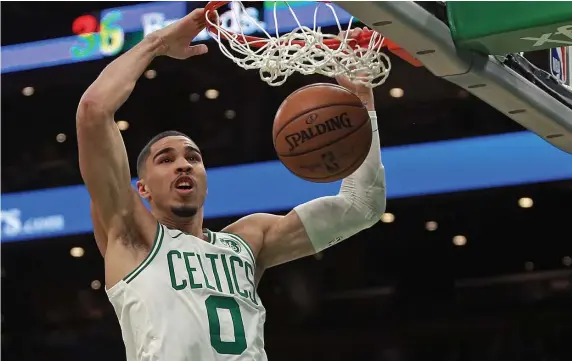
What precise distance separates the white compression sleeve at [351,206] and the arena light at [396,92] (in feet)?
12.2

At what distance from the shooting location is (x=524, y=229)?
22.8 feet

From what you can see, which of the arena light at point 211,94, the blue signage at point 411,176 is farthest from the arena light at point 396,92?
the arena light at point 211,94

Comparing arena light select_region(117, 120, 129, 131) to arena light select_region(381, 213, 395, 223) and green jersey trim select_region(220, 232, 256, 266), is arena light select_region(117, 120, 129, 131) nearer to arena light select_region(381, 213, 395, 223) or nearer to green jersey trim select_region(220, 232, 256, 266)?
arena light select_region(381, 213, 395, 223)

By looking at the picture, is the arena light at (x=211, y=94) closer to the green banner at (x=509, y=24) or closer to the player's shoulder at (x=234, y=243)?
the player's shoulder at (x=234, y=243)

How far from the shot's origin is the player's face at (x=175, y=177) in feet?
10.3

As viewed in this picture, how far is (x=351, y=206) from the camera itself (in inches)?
131

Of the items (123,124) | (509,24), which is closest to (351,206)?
(509,24)

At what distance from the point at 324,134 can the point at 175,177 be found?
514 mm

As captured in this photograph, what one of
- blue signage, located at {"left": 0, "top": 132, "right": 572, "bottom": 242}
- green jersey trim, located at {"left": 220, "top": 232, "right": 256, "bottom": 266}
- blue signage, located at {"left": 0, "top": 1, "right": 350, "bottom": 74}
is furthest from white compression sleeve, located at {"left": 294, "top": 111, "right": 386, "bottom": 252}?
blue signage, located at {"left": 0, "top": 1, "right": 350, "bottom": 74}

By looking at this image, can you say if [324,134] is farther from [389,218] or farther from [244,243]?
[389,218]

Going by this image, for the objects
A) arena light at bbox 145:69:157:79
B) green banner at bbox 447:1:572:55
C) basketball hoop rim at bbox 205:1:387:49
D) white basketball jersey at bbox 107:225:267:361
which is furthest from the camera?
arena light at bbox 145:69:157:79

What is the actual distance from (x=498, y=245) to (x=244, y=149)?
1.93m

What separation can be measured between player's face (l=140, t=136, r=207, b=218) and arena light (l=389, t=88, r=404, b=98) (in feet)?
13.0

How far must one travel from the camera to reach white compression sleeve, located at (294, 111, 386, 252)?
10.9ft
